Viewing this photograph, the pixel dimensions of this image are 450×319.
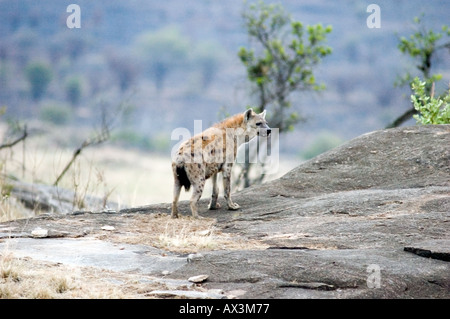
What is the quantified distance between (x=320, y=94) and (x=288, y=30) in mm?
2184

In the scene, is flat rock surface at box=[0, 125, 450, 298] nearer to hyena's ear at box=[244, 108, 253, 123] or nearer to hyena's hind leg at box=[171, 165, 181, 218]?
hyena's hind leg at box=[171, 165, 181, 218]

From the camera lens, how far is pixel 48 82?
73.5 meters

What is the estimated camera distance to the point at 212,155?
10250 mm

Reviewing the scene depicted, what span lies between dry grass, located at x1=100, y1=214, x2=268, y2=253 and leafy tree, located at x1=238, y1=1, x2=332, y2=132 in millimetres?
11926

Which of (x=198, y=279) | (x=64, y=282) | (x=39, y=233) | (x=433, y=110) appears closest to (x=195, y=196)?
(x=39, y=233)

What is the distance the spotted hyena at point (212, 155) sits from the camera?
387 inches

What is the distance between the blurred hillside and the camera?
67.8 m

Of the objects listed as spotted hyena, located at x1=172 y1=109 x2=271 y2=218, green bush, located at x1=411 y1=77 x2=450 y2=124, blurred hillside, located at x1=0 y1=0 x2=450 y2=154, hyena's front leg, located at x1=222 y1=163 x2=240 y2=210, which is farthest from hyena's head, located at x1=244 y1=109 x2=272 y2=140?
blurred hillside, located at x1=0 y1=0 x2=450 y2=154

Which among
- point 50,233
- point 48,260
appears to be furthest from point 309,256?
point 50,233

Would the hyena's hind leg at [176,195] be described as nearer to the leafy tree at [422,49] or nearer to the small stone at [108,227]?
the small stone at [108,227]

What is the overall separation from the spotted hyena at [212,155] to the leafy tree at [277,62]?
9.55m

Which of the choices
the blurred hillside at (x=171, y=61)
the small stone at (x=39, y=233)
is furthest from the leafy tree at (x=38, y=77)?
the small stone at (x=39, y=233)
